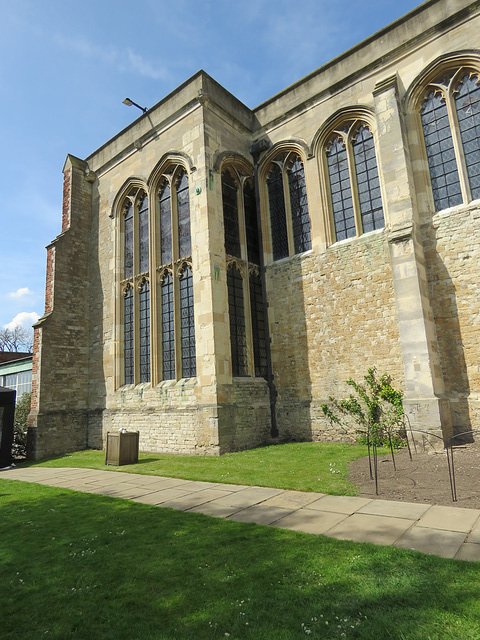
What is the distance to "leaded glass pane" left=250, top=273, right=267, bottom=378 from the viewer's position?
14.2 meters

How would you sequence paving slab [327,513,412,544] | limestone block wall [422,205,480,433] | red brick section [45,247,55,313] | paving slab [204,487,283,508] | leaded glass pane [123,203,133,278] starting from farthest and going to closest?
leaded glass pane [123,203,133,278] → red brick section [45,247,55,313] → limestone block wall [422,205,480,433] → paving slab [204,487,283,508] → paving slab [327,513,412,544]

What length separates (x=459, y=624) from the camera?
2.56 metres

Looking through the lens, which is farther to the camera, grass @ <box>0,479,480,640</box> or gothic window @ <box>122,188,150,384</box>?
gothic window @ <box>122,188,150,384</box>

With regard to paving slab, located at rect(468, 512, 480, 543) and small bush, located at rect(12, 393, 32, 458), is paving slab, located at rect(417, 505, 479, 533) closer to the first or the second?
paving slab, located at rect(468, 512, 480, 543)

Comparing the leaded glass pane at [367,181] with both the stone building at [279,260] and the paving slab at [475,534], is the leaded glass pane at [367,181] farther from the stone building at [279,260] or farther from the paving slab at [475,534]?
the paving slab at [475,534]

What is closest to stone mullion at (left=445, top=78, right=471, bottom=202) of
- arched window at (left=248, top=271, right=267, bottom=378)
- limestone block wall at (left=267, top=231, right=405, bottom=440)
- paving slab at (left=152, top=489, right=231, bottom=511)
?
limestone block wall at (left=267, top=231, right=405, bottom=440)

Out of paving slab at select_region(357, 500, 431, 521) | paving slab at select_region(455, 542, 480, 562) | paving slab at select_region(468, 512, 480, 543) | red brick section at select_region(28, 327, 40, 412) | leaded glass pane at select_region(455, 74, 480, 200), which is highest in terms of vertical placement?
leaded glass pane at select_region(455, 74, 480, 200)

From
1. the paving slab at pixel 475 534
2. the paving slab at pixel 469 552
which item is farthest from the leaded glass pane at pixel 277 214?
the paving slab at pixel 469 552

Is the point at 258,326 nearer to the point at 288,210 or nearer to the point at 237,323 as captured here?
the point at 237,323

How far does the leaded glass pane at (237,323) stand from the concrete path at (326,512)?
17.9 ft

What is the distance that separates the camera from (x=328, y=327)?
42.4 ft

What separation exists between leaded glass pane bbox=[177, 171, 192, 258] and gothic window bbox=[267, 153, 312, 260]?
3.20 m

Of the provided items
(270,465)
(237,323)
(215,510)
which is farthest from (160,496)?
(237,323)

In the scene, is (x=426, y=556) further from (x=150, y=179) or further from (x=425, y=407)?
(x=150, y=179)
